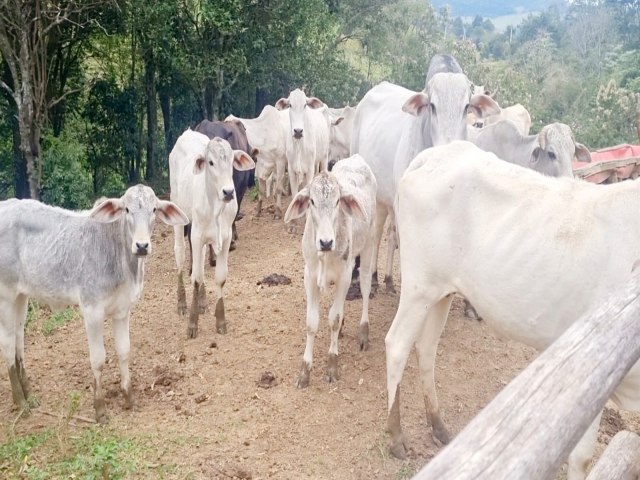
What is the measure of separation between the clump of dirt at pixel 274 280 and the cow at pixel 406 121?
1.19m

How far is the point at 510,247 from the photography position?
368cm

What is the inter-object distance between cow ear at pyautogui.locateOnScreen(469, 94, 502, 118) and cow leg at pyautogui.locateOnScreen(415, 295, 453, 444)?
8.35 ft

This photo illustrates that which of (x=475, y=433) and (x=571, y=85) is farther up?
(x=475, y=433)

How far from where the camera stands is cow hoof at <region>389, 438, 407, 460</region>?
4.52m

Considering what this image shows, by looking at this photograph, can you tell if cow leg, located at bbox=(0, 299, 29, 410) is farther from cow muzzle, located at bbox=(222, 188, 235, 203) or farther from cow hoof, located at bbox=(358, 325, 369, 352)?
cow hoof, located at bbox=(358, 325, 369, 352)

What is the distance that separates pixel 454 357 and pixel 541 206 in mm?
2633

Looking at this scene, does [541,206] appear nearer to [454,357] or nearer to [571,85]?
[454,357]

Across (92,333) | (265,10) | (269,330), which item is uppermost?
(265,10)

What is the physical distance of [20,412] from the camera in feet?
16.7

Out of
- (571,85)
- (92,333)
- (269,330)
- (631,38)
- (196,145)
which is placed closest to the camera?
(92,333)

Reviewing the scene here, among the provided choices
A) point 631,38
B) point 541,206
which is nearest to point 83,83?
point 541,206

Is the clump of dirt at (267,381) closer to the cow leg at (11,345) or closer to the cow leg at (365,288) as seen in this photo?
the cow leg at (365,288)

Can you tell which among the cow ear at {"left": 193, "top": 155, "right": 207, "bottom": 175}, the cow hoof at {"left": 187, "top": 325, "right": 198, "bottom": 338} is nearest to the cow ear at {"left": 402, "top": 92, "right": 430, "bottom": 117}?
the cow ear at {"left": 193, "top": 155, "right": 207, "bottom": 175}

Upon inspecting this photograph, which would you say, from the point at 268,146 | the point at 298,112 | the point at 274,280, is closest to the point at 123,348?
the point at 274,280
